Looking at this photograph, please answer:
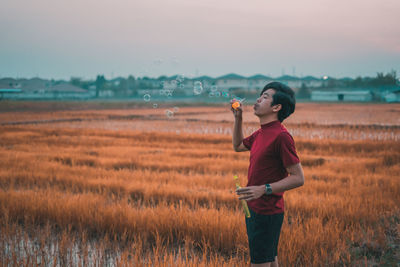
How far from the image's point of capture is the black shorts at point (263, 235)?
Answer: 7.18 feet

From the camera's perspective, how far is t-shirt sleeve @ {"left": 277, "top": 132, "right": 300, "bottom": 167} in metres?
2.11

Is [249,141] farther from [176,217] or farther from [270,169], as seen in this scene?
[176,217]

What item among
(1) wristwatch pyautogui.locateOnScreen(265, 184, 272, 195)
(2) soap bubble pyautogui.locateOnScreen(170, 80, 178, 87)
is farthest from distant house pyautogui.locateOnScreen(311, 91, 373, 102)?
(1) wristwatch pyautogui.locateOnScreen(265, 184, 272, 195)

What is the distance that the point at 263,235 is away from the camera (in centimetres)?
220

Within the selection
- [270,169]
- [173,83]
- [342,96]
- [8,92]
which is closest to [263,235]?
[270,169]

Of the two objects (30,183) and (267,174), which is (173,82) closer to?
(267,174)

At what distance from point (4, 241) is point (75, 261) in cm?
103

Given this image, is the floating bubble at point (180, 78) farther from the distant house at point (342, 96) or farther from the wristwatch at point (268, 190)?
the distant house at point (342, 96)

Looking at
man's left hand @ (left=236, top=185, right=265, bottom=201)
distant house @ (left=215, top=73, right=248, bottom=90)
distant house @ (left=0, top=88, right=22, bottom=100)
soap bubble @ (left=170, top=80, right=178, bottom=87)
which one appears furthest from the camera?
distant house @ (left=0, top=88, right=22, bottom=100)

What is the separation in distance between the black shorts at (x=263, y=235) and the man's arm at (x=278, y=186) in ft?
0.64

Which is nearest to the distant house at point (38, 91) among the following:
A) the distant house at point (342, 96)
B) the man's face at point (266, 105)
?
the distant house at point (342, 96)

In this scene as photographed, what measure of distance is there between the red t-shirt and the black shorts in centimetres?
4

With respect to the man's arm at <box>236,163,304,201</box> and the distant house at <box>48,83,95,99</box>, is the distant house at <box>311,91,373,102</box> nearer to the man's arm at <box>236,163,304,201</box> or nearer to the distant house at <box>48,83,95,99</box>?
the distant house at <box>48,83,95,99</box>

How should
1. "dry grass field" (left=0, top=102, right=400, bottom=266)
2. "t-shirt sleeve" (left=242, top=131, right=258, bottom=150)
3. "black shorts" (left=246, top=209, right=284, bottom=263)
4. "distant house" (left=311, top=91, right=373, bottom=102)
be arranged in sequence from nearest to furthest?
"black shorts" (left=246, top=209, right=284, bottom=263) < "t-shirt sleeve" (left=242, top=131, right=258, bottom=150) < "dry grass field" (left=0, top=102, right=400, bottom=266) < "distant house" (left=311, top=91, right=373, bottom=102)
